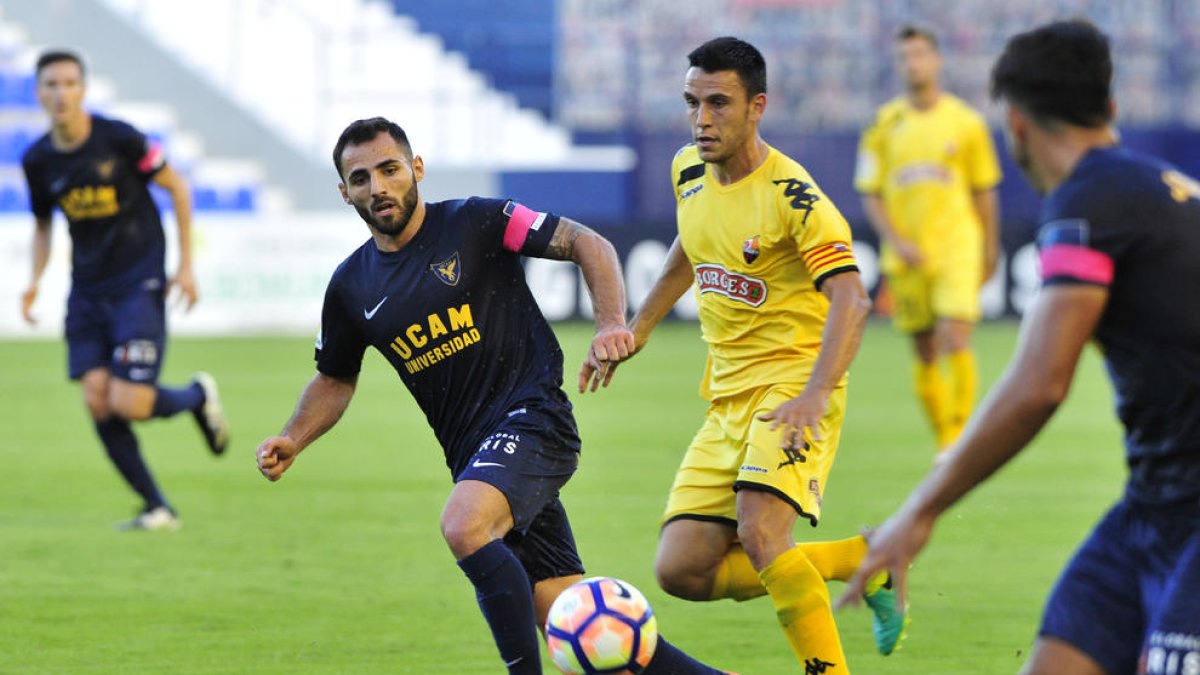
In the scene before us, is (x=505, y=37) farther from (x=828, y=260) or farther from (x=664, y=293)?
(x=828, y=260)

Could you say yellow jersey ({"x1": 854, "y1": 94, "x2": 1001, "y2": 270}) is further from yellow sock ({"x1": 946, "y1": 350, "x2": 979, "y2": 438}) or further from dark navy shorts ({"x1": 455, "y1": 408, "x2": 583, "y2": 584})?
dark navy shorts ({"x1": 455, "y1": 408, "x2": 583, "y2": 584})

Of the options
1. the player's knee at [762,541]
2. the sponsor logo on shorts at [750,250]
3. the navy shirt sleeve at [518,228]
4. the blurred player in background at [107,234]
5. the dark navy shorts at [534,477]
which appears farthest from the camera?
the blurred player in background at [107,234]

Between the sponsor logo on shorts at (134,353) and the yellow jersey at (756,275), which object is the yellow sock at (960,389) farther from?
the yellow jersey at (756,275)

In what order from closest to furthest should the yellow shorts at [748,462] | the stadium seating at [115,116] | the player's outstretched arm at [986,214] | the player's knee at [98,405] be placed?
the yellow shorts at [748,462] < the player's knee at [98,405] < the player's outstretched arm at [986,214] < the stadium seating at [115,116]

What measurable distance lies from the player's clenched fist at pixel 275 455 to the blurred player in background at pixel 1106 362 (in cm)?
241

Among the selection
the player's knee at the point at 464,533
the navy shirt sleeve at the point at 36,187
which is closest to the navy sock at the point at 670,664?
the player's knee at the point at 464,533

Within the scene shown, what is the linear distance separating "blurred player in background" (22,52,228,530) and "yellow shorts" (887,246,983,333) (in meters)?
4.98

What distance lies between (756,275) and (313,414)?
4.95 ft

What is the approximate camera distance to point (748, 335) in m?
5.85

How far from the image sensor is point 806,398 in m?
5.02

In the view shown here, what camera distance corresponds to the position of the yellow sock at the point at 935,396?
11.5m

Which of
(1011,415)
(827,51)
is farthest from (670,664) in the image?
(827,51)

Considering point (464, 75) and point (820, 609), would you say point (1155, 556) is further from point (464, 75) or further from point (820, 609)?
point (464, 75)

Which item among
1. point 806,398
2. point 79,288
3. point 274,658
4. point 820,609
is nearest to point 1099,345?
point 806,398
